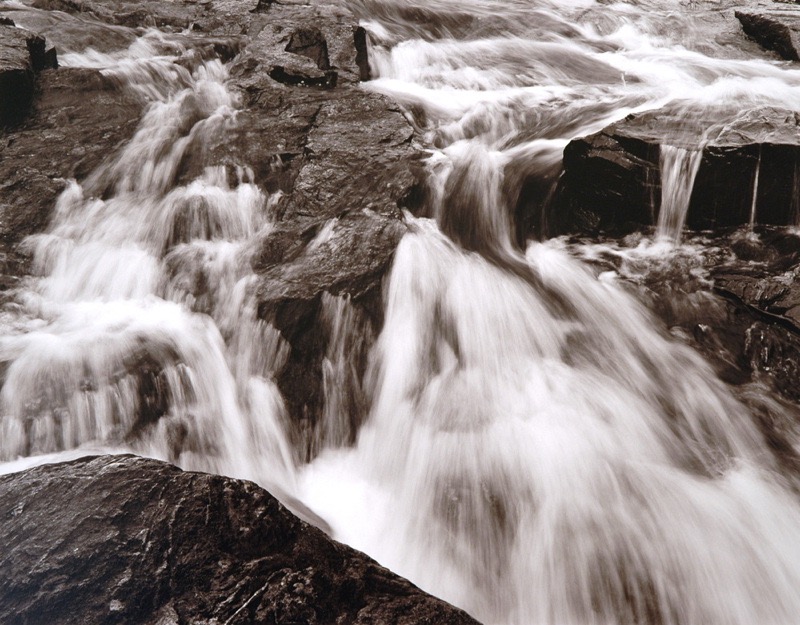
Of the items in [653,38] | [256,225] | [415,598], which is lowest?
[415,598]

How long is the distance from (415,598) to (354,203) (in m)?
4.26

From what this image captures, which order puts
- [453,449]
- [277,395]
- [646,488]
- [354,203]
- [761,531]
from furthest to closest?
[354,203]
[277,395]
[453,449]
[646,488]
[761,531]

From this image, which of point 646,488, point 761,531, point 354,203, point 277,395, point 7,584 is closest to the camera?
point 7,584

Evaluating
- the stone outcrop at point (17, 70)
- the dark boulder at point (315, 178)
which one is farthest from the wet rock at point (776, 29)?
the stone outcrop at point (17, 70)

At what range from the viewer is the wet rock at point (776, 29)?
9.98m

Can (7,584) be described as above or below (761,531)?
above

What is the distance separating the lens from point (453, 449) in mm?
4461

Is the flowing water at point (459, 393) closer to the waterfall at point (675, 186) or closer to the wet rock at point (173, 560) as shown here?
the waterfall at point (675, 186)

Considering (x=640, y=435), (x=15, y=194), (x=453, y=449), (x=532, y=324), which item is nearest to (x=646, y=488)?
(x=640, y=435)

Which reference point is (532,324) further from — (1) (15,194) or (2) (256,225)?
(1) (15,194)

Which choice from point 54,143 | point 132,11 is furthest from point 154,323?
point 132,11

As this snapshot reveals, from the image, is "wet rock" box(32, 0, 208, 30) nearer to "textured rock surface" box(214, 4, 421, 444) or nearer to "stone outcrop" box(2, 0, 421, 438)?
"stone outcrop" box(2, 0, 421, 438)

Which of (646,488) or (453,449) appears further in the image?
(453,449)

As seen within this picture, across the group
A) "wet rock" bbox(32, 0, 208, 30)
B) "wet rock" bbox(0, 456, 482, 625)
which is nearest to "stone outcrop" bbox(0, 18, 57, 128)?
"wet rock" bbox(32, 0, 208, 30)
